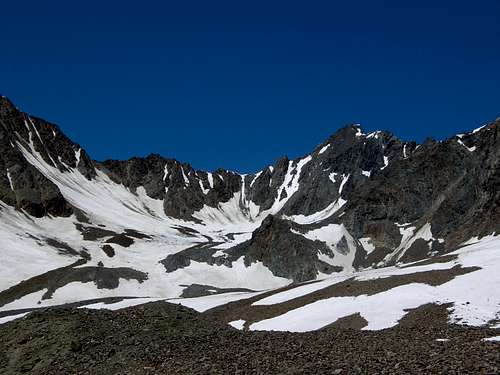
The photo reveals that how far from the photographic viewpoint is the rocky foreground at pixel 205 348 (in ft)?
62.2

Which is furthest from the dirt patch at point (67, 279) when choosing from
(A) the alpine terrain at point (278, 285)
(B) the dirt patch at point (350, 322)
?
(B) the dirt patch at point (350, 322)

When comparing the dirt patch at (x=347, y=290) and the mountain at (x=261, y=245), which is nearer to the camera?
the dirt patch at (x=347, y=290)

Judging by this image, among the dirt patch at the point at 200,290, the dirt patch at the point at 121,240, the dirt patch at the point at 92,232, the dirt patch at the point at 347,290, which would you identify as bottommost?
the dirt patch at the point at 347,290

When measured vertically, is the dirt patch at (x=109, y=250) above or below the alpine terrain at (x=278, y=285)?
above

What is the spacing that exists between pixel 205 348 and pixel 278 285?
325 feet

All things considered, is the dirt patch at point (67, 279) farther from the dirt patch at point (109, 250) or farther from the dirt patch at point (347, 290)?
the dirt patch at point (347, 290)

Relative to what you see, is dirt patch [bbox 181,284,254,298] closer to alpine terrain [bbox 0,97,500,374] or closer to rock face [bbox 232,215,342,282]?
alpine terrain [bbox 0,97,500,374]

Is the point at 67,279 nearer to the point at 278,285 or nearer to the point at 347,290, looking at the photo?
the point at 278,285

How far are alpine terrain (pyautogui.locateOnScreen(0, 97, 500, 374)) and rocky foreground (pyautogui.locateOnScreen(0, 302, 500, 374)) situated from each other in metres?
0.10

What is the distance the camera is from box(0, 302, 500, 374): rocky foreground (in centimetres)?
1897

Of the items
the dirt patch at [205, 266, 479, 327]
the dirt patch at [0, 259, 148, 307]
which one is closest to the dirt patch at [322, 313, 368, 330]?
the dirt patch at [205, 266, 479, 327]

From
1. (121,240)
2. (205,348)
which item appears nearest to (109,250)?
(121,240)

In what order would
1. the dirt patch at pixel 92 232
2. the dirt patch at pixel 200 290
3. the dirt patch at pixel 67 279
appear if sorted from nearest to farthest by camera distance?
the dirt patch at pixel 67 279 < the dirt patch at pixel 200 290 < the dirt patch at pixel 92 232

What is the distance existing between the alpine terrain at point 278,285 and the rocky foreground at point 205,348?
0.10m
